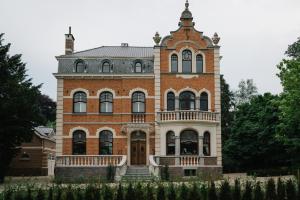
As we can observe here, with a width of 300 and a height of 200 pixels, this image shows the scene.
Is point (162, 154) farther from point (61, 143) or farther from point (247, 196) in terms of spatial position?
point (247, 196)

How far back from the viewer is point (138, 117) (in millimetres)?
36812

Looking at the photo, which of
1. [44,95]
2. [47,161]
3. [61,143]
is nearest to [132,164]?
[61,143]

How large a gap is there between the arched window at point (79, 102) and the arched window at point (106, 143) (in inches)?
93.6

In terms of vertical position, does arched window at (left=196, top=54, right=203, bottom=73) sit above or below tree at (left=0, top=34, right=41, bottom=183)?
above

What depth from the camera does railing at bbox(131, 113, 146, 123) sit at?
36.8 meters

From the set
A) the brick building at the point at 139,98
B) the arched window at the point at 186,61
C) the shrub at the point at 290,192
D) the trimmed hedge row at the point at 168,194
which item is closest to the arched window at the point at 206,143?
the brick building at the point at 139,98

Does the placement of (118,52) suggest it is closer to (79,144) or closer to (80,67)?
(80,67)

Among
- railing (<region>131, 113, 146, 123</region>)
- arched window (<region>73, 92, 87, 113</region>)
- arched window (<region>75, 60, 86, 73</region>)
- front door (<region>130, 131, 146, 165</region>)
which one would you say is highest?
arched window (<region>75, 60, 86, 73</region>)

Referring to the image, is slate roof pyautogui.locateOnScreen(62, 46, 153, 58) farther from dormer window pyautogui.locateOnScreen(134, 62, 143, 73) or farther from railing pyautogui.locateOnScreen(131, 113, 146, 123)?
railing pyautogui.locateOnScreen(131, 113, 146, 123)

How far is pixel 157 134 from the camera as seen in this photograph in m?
36.1

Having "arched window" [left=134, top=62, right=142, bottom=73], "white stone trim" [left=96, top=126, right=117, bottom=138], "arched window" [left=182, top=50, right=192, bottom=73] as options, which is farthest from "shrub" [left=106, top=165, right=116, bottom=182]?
"arched window" [left=182, top=50, right=192, bottom=73]

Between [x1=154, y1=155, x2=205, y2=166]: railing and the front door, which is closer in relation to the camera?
[x1=154, y1=155, x2=205, y2=166]: railing

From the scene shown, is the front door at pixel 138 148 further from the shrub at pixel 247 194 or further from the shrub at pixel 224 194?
the shrub at pixel 247 194

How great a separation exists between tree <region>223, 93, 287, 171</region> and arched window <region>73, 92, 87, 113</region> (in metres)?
14.5
